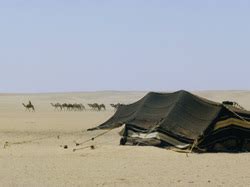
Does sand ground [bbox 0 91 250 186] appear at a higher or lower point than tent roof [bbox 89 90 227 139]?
lower

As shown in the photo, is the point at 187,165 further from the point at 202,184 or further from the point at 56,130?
the point at 56,130

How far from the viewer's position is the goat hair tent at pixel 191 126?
65.0 feet

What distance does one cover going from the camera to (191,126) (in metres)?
20.4

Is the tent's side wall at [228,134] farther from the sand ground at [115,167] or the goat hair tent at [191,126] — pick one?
the sand ground at [115,167]

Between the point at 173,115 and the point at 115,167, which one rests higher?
the point at 173,115

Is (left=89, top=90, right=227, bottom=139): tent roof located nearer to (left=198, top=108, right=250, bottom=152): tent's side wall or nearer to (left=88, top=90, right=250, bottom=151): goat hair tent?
(left=88, top=90, right=250, bottom=151): goat hair tent

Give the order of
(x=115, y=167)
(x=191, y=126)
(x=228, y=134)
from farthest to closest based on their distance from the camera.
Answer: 1. (x=191, y=126)
2. (x=228, y=134)
3. (x=115, y=167)

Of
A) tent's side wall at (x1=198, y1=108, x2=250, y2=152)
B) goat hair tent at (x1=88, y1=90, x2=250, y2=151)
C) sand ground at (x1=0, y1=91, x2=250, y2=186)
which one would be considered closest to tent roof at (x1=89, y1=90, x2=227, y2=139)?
goat hair tent at (x1=88, y1=90, x2=250, y2=151)

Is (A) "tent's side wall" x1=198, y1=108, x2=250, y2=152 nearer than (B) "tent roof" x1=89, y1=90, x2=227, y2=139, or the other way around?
(A) "tent's side wall" x1=198, y1=108, x2=250, y2=152

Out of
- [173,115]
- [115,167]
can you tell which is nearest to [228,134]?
[173,115]

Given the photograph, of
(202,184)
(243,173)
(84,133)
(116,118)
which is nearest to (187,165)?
(243,173)

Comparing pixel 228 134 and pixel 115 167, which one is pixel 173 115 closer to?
pixel 228 134

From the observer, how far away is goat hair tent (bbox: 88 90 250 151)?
1980 cm

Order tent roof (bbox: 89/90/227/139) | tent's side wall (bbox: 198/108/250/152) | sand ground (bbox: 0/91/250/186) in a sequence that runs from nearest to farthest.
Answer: sand ground (bbox: 0/91/250/186) → tent's side wall (bbox: 198/108/250/152) → tent roof (bbox: 89/90/227/139)
